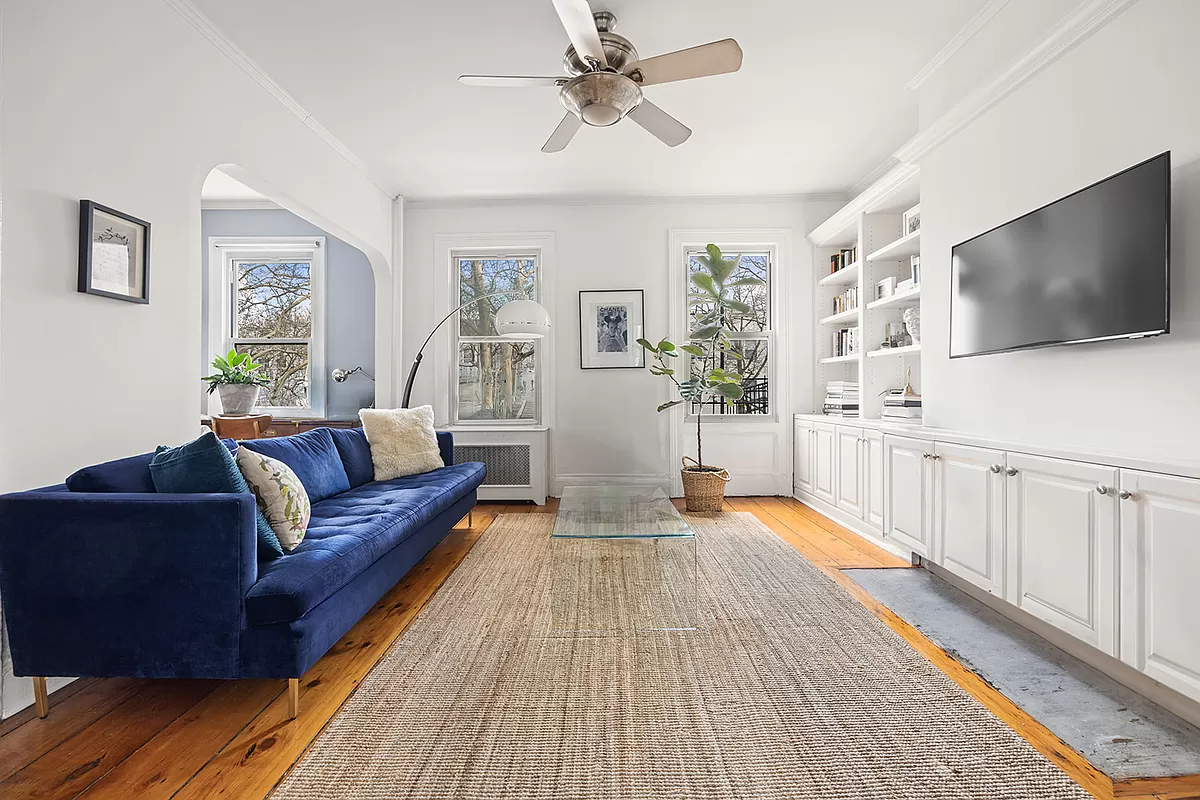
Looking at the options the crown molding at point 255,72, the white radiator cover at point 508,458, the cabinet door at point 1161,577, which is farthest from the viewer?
the white radiator cover at point 508,458

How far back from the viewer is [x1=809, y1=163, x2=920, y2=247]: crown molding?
3614 mm

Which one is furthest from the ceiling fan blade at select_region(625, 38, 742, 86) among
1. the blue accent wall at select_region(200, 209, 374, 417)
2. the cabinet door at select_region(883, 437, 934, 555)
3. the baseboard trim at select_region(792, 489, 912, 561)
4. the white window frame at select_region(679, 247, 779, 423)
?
the blue accent wall at select_region(200, 209, 374, 417)

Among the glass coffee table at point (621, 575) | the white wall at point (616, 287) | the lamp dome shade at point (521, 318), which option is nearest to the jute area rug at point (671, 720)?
the glass coffee table at point (621, 575)

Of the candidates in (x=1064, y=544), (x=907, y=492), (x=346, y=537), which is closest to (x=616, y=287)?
(x=907, y=492)

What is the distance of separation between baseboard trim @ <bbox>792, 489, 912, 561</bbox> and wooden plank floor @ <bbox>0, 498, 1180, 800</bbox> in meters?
1.18

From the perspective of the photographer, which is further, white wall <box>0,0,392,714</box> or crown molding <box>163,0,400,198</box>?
crown molding <box>163,0,400,198</box>

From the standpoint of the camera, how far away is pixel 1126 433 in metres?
2.06

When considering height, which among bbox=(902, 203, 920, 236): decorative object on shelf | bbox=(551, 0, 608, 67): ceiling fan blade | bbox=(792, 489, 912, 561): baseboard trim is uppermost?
bbox=(551, 0, 608, 67): ceiling fan blade

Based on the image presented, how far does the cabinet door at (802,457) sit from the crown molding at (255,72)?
402 cm

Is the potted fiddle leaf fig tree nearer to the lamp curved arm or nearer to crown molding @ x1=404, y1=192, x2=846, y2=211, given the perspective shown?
crown molding @ x1=404, y1=192, x2=846, y2=211

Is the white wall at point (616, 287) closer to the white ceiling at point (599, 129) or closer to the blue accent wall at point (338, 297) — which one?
the white ceiling at point (599, 129)

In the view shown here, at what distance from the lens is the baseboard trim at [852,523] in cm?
351

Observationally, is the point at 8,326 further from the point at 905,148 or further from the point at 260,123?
the point at 905,148

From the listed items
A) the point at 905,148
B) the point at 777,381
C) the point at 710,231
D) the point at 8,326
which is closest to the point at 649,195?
the point at 710,231
